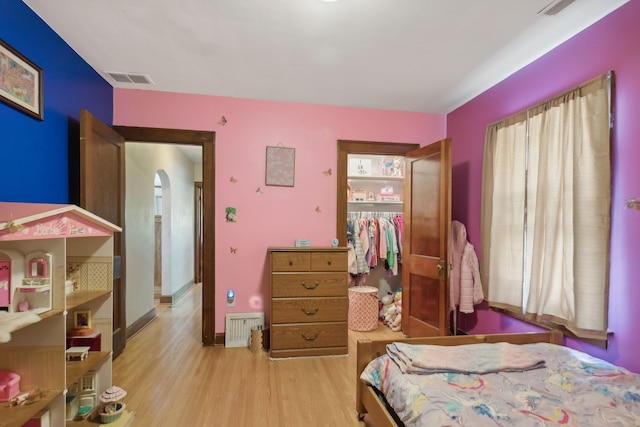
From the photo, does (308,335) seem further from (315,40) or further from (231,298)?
(315,40)

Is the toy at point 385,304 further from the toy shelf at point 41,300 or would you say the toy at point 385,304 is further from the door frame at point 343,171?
the toy shelf at point 41,300

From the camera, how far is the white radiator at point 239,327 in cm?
301

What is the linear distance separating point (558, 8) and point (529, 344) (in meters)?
2.02

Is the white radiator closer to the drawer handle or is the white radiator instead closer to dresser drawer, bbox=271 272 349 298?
dresser drawer, bbox=271 272 349 298

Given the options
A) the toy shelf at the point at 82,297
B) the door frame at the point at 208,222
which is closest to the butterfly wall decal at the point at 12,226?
the toy shelf at the point at 82,297

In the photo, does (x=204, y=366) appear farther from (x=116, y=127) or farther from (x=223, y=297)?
(x=116, y=127)

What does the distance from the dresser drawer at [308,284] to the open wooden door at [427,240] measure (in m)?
0.80

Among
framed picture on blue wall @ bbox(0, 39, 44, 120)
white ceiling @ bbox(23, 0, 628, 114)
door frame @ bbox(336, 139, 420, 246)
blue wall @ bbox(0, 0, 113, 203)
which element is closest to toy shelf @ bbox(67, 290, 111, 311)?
blue wall @ bbox(0, 0, 113, 203)

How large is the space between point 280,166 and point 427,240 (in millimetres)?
1643

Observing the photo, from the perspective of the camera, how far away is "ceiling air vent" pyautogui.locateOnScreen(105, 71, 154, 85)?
265cm

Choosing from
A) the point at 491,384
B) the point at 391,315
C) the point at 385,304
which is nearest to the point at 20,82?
the point at 491,384

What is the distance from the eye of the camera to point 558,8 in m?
→ 1.79

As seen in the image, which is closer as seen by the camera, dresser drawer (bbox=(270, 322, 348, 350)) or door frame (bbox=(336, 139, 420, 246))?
dresser drawer (bbox=(270, 322, 348, 350))

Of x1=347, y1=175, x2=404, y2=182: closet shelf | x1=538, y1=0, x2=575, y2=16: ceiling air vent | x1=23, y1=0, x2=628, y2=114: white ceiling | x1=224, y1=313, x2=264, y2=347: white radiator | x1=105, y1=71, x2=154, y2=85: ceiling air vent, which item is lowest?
x1=224, y1=313, x2=264, y2=347: white radiator
